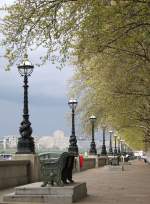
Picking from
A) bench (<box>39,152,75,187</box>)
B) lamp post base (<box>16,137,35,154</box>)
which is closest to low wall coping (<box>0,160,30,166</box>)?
lamp post base (<box>16,137,35,154</box>)

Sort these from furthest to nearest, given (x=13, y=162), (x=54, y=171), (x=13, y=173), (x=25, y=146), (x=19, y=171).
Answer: (x=25, y=146) → (x=19, y=171) → (x=13, y=173) → (x=13, y=162) → (x=54, y=171)

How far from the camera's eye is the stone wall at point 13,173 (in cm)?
2359

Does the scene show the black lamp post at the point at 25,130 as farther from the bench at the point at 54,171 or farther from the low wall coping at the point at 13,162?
the bench at the point at 54,171

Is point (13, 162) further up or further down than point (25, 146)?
further down

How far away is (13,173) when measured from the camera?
82.4ft

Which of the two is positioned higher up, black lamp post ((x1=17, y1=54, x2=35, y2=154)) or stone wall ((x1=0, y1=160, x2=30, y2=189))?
black lamp post ((x1=17, y1=54, x2=35, y2=154))

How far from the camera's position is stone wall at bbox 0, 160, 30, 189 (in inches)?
929

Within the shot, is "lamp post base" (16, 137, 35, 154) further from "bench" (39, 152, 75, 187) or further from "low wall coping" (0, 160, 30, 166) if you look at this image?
"bench" (39, 152, 75, 187)

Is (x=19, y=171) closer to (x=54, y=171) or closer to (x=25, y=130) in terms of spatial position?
(x=25, y=130)

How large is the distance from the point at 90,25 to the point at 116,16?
0.82 meters

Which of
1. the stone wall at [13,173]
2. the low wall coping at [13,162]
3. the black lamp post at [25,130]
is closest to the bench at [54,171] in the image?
the stone wall at [13,173]

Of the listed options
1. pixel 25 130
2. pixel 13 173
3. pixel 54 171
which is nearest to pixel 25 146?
pixel 25 130

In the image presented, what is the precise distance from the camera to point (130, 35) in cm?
1928

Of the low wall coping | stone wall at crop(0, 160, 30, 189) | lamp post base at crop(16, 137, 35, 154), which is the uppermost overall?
lamp post base at crop(16, 137, 35, 154)
